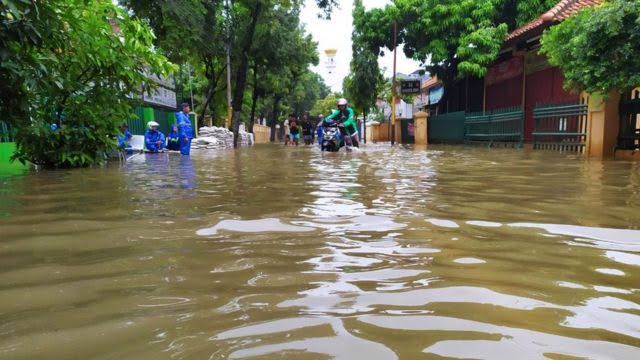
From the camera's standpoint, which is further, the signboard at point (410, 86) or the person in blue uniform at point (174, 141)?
the signboard at point (410, 86)

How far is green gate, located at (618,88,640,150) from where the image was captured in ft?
34.2

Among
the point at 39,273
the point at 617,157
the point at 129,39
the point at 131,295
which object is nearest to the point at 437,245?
the point at 131,295

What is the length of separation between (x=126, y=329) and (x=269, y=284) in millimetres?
666

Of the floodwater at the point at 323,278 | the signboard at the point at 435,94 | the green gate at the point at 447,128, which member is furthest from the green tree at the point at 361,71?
the floodwater at the point at 323,278

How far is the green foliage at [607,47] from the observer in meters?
8.94

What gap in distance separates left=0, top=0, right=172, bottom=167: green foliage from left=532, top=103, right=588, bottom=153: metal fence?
9.49 m

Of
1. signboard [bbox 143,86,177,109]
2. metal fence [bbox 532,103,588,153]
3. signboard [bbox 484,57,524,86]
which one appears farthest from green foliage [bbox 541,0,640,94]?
signboard [bbox 143,86,177,109]

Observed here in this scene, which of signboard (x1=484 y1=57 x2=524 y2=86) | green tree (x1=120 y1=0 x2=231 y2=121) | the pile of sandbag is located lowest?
the pile of sandbag

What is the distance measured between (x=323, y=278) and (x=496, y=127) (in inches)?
702

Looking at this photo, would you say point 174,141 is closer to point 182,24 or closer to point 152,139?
point 152,139

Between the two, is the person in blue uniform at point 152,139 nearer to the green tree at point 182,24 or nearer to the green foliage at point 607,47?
the green tree at point 182,24

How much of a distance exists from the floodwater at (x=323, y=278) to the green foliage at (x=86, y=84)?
327 centimetres

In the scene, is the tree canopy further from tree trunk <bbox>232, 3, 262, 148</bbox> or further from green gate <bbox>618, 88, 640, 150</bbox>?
green gate <bbox>618, 88, 640, 150</bbox>

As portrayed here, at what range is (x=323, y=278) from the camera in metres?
2.38
